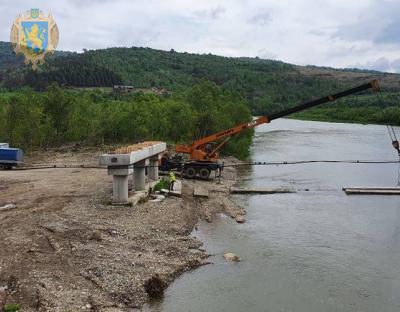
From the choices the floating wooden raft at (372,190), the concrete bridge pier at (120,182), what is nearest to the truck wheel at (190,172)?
the concrete bridge pier at (120,182)

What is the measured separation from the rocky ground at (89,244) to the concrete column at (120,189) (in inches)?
25.1

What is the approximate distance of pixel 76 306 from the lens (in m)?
15.1

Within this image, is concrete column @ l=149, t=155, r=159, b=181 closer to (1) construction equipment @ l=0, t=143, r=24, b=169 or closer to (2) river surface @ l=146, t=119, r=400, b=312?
(2) river surface @ l=146, t=119, r=400, b=312

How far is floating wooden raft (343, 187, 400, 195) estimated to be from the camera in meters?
36.9

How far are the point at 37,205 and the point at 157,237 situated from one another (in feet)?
22.7

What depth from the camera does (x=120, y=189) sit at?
26.6 metres

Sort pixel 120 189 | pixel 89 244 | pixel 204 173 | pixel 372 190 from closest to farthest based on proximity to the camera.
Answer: pixel 89 244 → pixel 120 189 → pixel 372 190 → pixel 204 173

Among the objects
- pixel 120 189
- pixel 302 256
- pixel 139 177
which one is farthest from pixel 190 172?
pixel 302 256

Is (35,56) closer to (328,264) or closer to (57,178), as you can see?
(57,178)

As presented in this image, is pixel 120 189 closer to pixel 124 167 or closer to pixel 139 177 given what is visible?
pixel 124 167

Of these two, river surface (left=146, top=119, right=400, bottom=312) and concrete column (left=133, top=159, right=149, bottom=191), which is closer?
river surface (left=146, top=119, right=400, bottom=312)

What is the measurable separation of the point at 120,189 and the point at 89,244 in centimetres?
658

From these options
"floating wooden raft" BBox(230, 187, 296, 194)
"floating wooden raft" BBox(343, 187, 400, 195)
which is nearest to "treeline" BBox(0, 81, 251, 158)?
"floating wooden raft" BBox(230, 187, 296, 194)

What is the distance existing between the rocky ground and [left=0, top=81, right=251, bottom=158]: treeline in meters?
19.1
